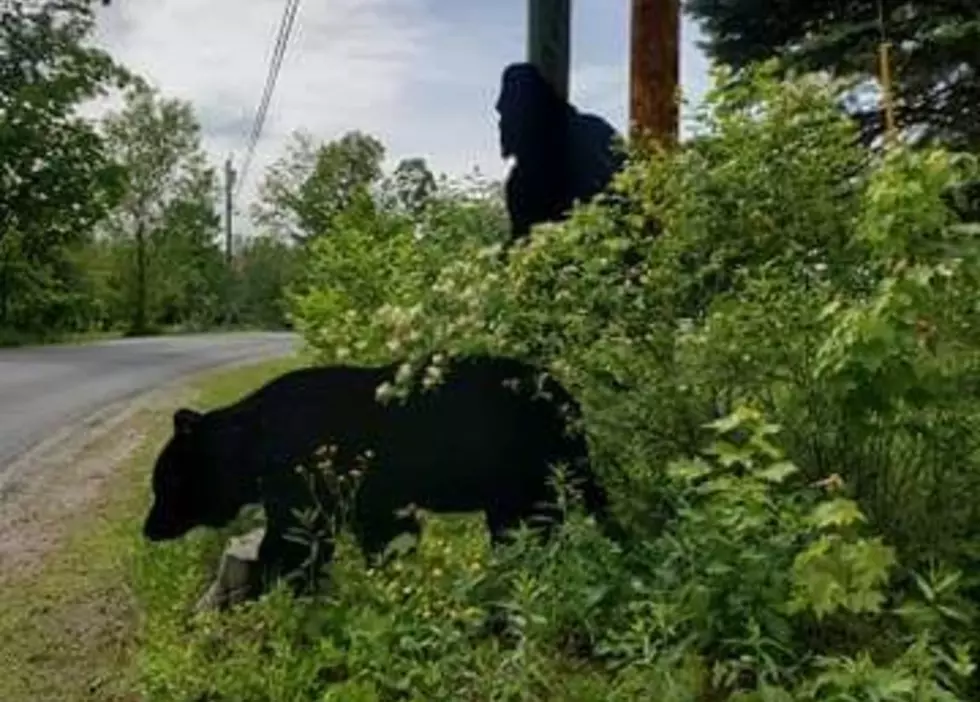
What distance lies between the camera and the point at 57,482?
9.08 meters

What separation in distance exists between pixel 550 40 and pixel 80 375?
46.3 feet

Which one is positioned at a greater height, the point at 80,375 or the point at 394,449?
the point at 394,449

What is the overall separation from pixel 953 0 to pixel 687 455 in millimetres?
8365

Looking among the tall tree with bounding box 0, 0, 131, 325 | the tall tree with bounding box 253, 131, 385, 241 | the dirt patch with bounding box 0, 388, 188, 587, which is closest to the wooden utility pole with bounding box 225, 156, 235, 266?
the tall tree with bounding box 253, 131, 385, 241

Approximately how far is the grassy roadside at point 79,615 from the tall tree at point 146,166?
35819mm

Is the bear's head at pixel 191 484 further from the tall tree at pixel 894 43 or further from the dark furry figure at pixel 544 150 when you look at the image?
the tall tree at pixel 894 43

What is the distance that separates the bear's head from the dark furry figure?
4.56 ft

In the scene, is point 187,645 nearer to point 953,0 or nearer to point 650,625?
point 650,625

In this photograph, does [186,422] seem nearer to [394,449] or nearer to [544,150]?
[394,449]

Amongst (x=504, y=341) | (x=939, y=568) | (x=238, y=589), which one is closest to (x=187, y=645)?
(x=238, y=589)

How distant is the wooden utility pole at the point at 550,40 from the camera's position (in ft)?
18.0

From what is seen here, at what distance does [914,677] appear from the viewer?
10.1ft

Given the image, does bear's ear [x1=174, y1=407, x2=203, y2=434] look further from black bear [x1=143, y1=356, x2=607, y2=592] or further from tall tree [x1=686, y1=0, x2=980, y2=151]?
tall tree [x1=686, y1=0, x2=980, y2=151]

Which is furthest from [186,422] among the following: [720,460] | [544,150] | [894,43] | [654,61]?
[894,43]
